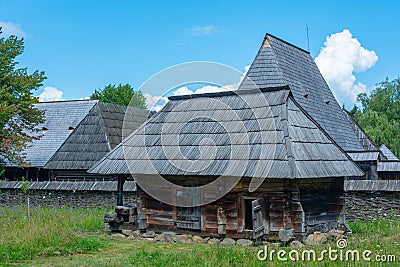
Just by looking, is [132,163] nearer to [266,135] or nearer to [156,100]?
[156,100]

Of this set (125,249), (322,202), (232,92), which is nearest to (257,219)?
(322,202)

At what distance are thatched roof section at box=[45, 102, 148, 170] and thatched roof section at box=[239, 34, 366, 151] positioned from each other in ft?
22.6

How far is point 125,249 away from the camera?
9.81 m

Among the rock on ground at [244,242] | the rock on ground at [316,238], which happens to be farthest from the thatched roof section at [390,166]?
the rock on ground at [244,242]

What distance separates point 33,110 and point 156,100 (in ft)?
34.3

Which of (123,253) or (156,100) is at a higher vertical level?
(156,100)

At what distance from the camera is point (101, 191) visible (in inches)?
596

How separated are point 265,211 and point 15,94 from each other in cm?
1395

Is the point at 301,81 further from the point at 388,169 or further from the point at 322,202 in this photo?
the point at 322,202

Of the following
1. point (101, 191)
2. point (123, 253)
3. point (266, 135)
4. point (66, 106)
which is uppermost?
point (66, 106)

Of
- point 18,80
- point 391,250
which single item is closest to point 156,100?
point 391,250

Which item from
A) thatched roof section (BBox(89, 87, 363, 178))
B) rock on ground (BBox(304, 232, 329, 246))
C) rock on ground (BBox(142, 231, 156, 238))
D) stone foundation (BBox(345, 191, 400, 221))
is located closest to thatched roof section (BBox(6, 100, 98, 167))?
thatched roof section (BBox(89, 87, 363, 178))

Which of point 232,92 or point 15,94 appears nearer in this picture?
point 232,92

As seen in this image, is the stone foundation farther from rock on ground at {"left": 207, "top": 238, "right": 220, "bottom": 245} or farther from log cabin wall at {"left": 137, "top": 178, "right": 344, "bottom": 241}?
rock on ground at {"left": 207, "top": 238, "right": 220, "bottom": 245}
